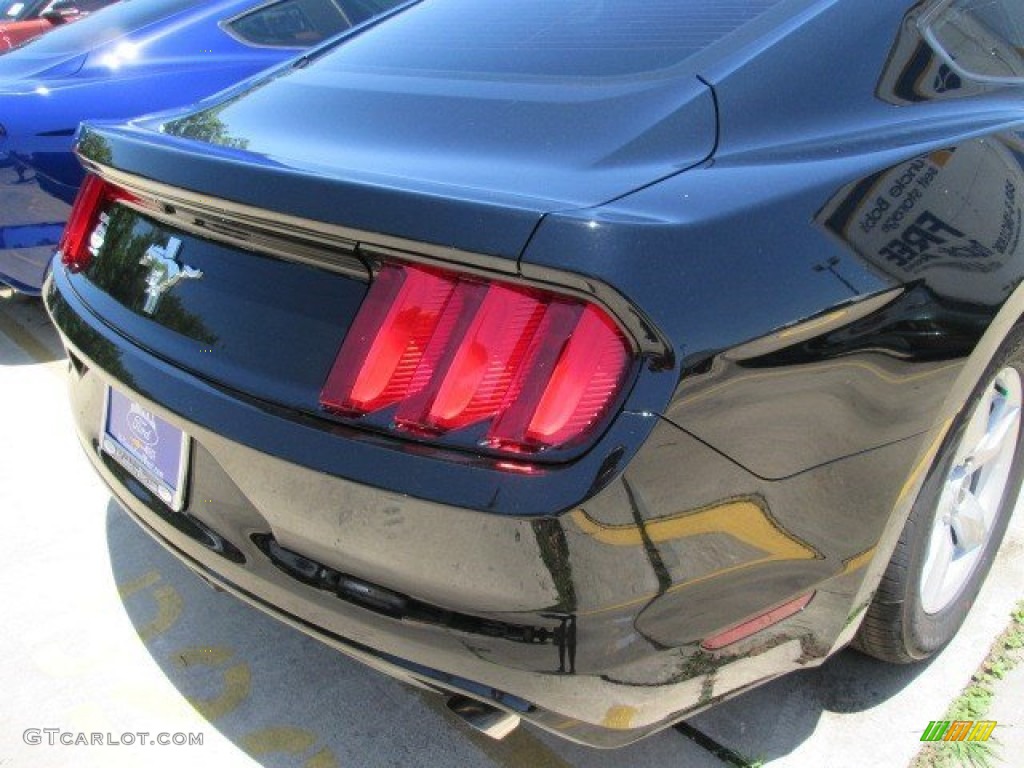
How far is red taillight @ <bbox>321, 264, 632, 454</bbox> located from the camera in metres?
1.40

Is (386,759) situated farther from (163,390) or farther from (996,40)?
(996,40)

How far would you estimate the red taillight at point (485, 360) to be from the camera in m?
1.40

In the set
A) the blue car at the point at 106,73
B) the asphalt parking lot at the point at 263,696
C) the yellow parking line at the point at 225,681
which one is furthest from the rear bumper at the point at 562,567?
the blue car at the point at 106,73

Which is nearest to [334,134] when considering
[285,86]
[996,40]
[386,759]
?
[285,86]

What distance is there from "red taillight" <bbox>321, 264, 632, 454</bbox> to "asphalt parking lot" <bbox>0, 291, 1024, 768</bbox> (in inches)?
42.3

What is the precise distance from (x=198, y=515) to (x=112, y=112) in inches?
112

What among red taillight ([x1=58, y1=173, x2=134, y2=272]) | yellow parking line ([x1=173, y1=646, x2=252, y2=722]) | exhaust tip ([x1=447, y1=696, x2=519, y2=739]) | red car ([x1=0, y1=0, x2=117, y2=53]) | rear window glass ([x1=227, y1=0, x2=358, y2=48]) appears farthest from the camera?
red car ([x1=0, y1=0, x2=117, y2=53])

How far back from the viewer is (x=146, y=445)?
1975 millimetres

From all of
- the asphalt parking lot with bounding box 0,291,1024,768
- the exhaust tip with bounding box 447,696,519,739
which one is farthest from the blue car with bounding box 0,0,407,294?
the exhaust tip with bounding box 447,696,519,739

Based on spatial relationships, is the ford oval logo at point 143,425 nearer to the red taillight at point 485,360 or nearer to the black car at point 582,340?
the black car at point 582,340

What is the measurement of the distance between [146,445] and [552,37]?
4.03 ft

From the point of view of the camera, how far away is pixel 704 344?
1.42 meters

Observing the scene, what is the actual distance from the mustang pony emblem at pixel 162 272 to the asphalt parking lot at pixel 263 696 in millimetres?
1018

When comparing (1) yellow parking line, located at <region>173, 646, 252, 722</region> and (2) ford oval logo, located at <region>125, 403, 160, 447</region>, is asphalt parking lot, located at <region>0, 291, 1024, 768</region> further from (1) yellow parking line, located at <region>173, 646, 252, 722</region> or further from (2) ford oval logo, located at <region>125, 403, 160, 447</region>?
(2) ford oval logo, located at <region>125, 403, 160, 447</region>
